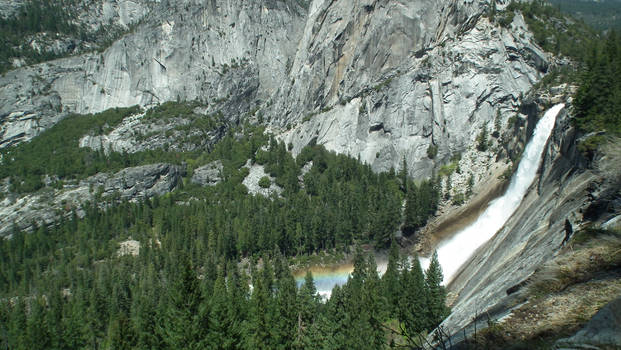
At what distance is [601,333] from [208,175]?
138139 millimetres

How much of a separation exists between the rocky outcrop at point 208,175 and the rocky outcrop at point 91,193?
7299 millimetres

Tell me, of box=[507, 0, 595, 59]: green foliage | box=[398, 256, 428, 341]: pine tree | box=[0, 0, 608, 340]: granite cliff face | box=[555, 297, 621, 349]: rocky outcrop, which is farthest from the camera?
box=[507, 0, 595, 59]: green foliage

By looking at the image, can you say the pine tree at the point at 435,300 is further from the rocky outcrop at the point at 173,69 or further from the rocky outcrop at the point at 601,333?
the rocky outcrop at the point at 173,69

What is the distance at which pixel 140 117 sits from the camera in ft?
570

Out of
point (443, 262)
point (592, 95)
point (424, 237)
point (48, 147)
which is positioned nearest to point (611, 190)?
point (592, 95)

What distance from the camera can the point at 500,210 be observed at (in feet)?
215

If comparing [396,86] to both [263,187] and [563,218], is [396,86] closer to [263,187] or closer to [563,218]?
[263,187]

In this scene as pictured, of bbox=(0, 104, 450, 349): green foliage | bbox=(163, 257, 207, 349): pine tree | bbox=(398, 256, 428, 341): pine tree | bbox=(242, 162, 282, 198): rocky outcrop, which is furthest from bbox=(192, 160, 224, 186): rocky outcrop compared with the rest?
bbox=(163, 257, 207, 349): pine tree

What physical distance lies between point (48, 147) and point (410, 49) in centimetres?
14754

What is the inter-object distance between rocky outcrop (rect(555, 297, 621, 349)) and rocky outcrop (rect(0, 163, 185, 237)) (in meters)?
138

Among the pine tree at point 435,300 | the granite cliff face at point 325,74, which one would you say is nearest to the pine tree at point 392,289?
the pine tree at point 435,300

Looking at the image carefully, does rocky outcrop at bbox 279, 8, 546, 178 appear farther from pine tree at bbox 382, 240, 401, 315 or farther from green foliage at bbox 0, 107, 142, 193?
green foliage at bbox 0, 107, 142, 193

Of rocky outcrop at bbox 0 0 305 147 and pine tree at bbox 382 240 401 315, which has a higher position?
rocky outcrop at bbox 0 0 305 147

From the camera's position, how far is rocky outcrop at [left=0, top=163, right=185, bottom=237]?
5049 inches
